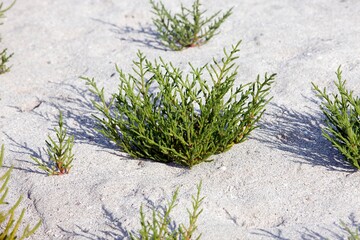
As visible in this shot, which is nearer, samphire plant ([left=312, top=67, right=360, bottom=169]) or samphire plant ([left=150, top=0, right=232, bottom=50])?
samphire plant ([left=312, top=67, right=360, bottom=169])

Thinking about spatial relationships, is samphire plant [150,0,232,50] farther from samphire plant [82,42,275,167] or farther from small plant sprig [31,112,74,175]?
small plant sprig [31,112,74,175]

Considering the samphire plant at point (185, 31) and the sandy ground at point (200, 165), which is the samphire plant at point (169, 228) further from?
the samphire plant at point (185, 31)

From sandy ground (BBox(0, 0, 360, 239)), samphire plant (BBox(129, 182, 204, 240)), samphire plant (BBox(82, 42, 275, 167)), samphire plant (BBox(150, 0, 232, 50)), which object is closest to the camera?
samphire plant (BBox(129, 182, 204, 240))

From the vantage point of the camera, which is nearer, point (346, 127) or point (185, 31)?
point (346, 127)

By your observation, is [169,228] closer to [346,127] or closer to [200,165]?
[200,165]

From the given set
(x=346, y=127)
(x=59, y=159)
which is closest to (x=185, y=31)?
(x=59, y=159)

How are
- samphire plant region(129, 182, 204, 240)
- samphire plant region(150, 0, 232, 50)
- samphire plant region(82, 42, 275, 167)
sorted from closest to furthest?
samphire plant region(129, 182, 204, 240) < samphire plant region(82, 42, 275, 167) < samphire plant region(150, 0, 232, 50)

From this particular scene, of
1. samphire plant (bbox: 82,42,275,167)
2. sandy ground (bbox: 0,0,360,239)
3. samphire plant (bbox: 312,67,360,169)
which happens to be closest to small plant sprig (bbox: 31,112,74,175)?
sandy ground (bbox: 0,0,360,239)

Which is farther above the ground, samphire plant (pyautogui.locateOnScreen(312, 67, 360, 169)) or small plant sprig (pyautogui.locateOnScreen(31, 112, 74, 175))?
samphire plant (pyautogui.locateOnScreen(312, 67, 360, 169))

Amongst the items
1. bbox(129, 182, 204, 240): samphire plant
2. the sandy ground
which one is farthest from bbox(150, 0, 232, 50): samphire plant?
bbox(129, 182, 204, 240): samphire plant
